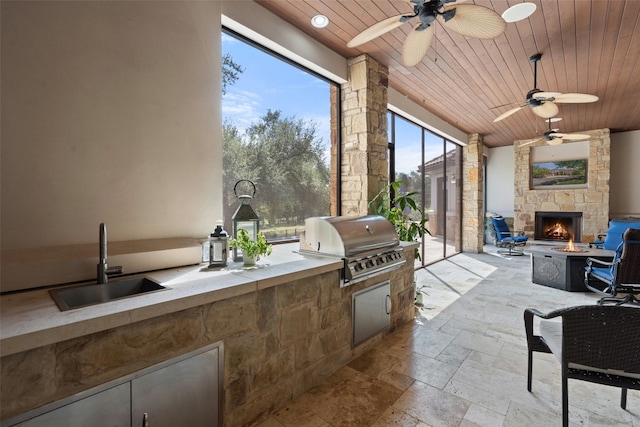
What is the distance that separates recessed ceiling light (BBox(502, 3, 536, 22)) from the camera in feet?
7.85

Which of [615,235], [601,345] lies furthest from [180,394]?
[615,235]

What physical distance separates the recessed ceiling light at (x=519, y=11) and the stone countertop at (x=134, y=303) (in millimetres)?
2626

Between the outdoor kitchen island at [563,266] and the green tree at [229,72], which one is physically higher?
Answer: the green tree at [229,72]

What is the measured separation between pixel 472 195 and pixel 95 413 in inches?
312

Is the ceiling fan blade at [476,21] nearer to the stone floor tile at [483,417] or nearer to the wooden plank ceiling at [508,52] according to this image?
the wooden plank ceiling at [508,52]

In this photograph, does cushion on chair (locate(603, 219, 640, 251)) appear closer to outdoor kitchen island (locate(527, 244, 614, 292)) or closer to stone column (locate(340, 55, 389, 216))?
outdoor kitchen island (locate(527, 244, 614, 292))

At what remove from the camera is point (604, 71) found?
3.76m

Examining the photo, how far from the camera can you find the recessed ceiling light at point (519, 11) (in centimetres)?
239

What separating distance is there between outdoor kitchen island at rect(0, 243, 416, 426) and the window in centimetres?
62

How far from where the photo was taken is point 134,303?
1207mm

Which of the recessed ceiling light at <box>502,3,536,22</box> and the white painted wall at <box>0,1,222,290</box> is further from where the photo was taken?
the recessed ceiling light at <box>502,3,536,22</box>

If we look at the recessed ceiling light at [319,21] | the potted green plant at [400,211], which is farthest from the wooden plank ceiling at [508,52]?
the potted green plant at [400,211]

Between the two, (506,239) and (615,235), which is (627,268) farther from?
(506,239)

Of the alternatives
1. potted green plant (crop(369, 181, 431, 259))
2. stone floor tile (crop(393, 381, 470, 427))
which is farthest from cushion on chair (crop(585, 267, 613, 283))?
stone floor tile (crop(393, 381, 470, 427))
